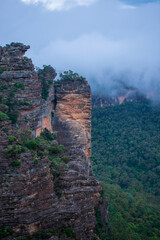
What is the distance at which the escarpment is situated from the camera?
53.8 ft

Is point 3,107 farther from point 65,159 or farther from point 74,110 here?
point 74,110

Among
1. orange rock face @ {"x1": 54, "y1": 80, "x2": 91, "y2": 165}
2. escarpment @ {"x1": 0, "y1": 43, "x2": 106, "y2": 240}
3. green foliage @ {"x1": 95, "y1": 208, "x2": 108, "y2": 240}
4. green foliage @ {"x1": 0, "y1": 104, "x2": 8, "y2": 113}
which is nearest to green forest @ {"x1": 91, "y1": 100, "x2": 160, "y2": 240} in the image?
green foliage @ {"x1": 95, "y1": 208, "x2": 108, "y2": 240}

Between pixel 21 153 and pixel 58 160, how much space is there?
17.4 ft

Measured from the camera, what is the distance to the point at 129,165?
216ft

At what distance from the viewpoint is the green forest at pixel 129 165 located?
3809 cm

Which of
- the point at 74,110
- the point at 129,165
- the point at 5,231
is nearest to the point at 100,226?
the point at 5,231

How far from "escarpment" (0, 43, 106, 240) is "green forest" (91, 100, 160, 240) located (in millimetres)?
7099

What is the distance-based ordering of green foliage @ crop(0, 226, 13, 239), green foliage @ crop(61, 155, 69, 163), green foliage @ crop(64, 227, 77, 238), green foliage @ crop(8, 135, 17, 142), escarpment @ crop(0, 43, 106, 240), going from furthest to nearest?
1. green foliage @ crop(61, 155, 69, 163)
2. green foliage @ crop(8, 135, 17, 142)
3. green foliage @ crop(64, 227, 77, 238)
4. escarpment @ crop(0, 43, 106, 240)
5. green foliage @ crop(0, 226, 13, 239)

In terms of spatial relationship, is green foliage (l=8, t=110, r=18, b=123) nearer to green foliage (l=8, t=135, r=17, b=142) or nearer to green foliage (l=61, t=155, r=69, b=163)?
green foliage (l=61, t=155, r=69, b=163)

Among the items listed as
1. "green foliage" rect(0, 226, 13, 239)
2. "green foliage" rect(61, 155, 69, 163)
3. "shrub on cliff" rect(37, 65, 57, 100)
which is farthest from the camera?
"shrub on cliff" rect(37, 65, 57, 100)

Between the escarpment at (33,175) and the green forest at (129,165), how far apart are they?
7.10 metres

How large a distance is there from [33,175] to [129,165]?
51.0 meters

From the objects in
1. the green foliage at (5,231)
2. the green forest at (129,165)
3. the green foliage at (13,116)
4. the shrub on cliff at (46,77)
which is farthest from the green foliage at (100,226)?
the shrub on cliff at (46,77)

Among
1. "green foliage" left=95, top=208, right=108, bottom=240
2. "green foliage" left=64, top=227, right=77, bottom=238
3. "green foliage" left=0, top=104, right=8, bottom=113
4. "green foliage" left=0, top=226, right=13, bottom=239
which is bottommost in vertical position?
"green foliage" left=95, top=208, right=108, bottom=240
